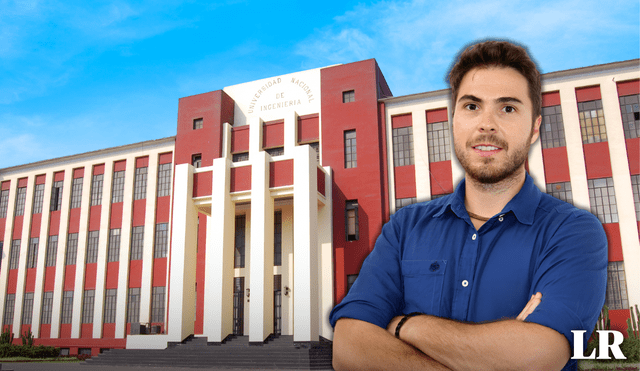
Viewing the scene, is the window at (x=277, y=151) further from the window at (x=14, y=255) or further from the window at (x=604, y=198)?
the window at (x=14, y=255)

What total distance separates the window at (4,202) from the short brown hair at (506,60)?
3745cm

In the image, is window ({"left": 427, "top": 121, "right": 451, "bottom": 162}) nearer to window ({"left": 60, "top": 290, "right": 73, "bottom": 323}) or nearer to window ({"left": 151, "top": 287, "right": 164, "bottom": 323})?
window ({"left": 151, "top": 287, "right": 164, "bottom": 323})

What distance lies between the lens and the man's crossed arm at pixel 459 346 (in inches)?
71.1

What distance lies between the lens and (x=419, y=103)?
73.8 ft

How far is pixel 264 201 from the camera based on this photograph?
19.7 m

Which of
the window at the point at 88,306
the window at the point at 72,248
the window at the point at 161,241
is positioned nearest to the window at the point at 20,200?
the window at the point at 72,248

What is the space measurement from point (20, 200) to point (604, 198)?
34536mm

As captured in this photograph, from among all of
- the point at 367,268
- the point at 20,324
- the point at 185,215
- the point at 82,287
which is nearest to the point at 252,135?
the point at 185,215

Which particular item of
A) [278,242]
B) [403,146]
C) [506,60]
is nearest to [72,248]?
[278,242]

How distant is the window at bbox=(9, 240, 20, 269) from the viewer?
101 feet

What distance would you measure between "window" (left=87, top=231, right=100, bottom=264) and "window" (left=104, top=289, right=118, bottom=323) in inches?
94.6

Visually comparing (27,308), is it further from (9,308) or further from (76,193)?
(76,193)

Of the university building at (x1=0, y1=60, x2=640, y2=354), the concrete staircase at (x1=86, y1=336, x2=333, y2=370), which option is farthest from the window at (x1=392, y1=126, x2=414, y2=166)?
the concrete staircase at (x1=86, y1=336, x2=333, y2=370)

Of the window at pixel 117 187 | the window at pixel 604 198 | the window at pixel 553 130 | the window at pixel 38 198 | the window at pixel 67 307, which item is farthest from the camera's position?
the window at pixel 38 198
